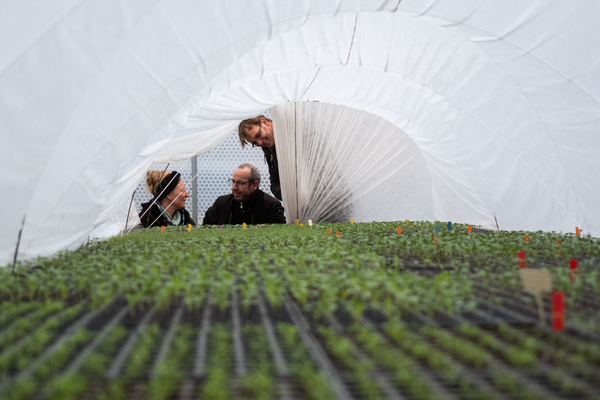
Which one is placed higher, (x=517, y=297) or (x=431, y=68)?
(x=431, y=68)

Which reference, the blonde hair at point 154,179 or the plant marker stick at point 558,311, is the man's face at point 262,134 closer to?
the blonde hair at point 154,179

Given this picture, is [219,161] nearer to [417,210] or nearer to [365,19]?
[417,210]

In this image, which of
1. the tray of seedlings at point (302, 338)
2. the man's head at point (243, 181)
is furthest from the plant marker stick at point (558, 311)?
the man's head at point (243, 181)

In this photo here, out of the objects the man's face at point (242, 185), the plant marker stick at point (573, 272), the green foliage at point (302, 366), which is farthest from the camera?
the man's face at point (242, 185)

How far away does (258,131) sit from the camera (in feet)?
23.8

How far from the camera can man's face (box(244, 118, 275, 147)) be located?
7.25 metres

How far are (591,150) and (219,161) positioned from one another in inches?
259

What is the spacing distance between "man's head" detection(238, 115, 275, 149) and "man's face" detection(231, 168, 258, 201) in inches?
17.2

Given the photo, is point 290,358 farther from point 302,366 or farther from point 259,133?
point 259,133

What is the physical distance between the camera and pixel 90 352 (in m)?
1.23

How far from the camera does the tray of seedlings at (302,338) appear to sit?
98 cm

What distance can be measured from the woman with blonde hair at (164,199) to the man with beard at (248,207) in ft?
2.10

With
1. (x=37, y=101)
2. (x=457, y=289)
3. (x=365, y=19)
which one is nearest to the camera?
(x=457, y=289)

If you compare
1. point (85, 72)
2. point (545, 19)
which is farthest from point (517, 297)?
point (545, 19)
